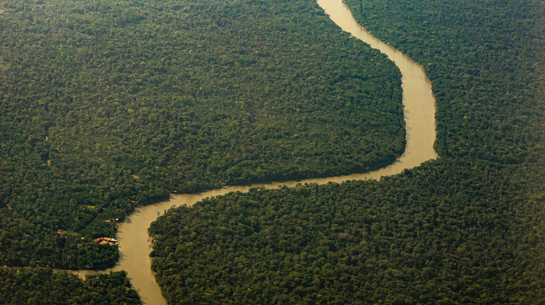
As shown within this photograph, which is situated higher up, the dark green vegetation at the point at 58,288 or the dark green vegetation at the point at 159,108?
the dark green vegetation at the point at 159,108

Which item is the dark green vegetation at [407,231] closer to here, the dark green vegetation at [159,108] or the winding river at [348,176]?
the winding river at [348,176]

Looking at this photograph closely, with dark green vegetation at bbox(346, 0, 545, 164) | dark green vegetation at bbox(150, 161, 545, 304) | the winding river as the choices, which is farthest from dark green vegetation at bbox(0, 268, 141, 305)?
dark green vegetation at bbox(346, 0, 545, 164)

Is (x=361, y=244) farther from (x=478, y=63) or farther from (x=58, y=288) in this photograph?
(x=478, y=63)

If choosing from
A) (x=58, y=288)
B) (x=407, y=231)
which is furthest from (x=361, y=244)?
(x=58, y=288)

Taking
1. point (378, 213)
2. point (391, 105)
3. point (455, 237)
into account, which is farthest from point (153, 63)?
point (455, 237)

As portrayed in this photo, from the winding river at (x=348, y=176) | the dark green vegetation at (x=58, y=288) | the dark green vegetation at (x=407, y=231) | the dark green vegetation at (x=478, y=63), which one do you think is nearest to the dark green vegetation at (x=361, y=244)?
the dark green vegetation at (x=407, y=231)

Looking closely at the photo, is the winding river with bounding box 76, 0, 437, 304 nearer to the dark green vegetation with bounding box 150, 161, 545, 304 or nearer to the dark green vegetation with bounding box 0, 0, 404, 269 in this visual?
the dark green vegetation with bounding box 0, 0, 404, 269
